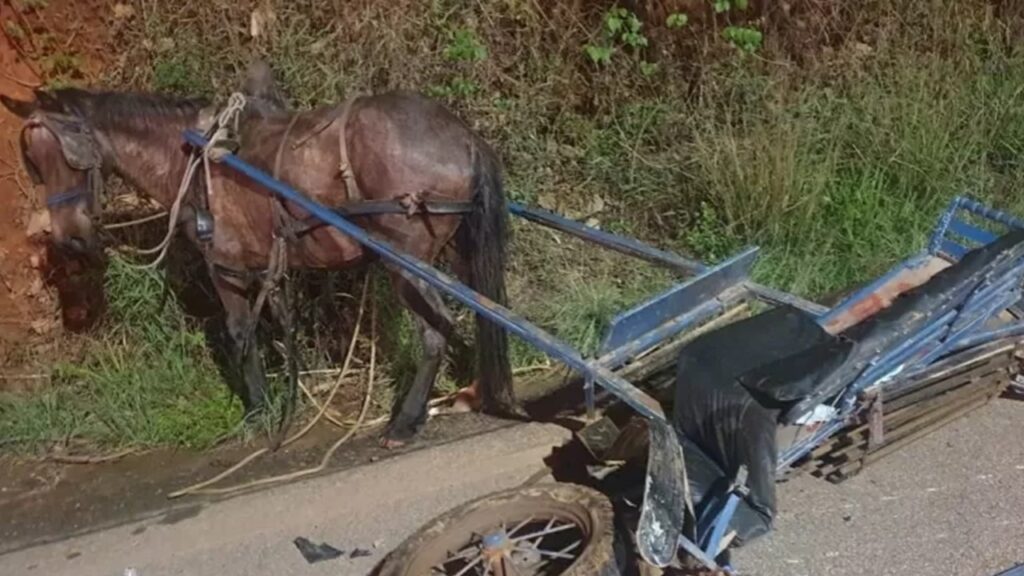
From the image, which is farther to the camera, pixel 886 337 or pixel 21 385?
pixel 21 385

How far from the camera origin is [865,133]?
6840 mm

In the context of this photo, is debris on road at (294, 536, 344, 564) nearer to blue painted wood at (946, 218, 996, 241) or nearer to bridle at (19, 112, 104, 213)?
bridle at (19, 112, 104, 213)

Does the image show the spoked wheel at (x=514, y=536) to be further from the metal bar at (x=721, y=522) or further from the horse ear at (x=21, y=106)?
the horse ear at (x=21, y=106)

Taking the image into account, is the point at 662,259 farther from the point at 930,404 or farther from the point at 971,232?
the point at 971,232

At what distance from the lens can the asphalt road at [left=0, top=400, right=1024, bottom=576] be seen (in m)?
4.12

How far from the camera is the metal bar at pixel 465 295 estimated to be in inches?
158

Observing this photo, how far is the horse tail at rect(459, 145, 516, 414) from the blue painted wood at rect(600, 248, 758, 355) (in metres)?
0.88

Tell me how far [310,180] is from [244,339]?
3.03 feet

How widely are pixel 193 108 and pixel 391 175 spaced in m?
1.01

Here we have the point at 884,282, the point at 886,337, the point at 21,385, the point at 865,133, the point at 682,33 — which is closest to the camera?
the point at 886,337

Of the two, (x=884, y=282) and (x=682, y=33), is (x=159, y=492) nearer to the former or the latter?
(x=884, y=282)

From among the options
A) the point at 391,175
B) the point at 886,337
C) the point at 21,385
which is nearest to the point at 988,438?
the point at 886,337

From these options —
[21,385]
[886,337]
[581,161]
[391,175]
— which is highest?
[391,175]

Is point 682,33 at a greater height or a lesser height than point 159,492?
greater
